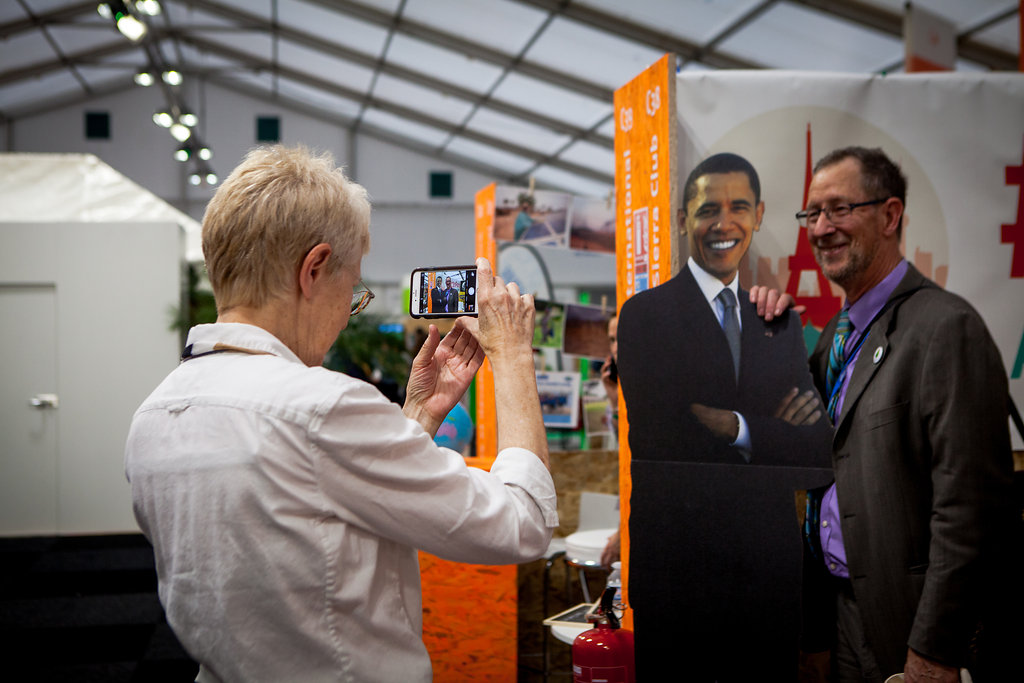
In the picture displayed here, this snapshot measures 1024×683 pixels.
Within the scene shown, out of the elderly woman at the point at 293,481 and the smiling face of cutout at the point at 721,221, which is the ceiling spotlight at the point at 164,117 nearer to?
the smiling face of cutout at the point at 721,221

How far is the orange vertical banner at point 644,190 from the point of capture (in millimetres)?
2121

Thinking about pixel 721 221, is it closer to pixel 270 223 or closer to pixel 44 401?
pixel 270 223

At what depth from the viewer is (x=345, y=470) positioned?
938 millimetres

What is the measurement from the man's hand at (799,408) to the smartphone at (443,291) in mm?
1081

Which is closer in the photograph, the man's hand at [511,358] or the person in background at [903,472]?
the man's hand at [511,358]

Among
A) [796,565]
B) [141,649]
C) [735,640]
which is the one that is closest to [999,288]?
[796,565]

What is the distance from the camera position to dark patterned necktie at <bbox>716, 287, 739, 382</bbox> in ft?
6.79

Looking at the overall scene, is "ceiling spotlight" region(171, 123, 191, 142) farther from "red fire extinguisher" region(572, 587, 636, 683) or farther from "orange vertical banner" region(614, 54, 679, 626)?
"red fire extinguisher" region(572, 587, 636, 683)

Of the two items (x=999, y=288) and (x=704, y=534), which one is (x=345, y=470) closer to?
(x=704, y=534)

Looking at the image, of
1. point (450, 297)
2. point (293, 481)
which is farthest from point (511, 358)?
point (293, 481)

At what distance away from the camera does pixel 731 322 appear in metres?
2.08

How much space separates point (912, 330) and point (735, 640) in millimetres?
888

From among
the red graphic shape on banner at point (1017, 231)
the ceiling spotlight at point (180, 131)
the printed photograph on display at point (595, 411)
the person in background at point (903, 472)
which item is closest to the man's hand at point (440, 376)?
the person in background at point (903, 472)

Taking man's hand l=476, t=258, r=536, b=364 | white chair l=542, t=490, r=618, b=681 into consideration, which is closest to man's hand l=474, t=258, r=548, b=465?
man's hand l=476, t=258, r=536, b=364
